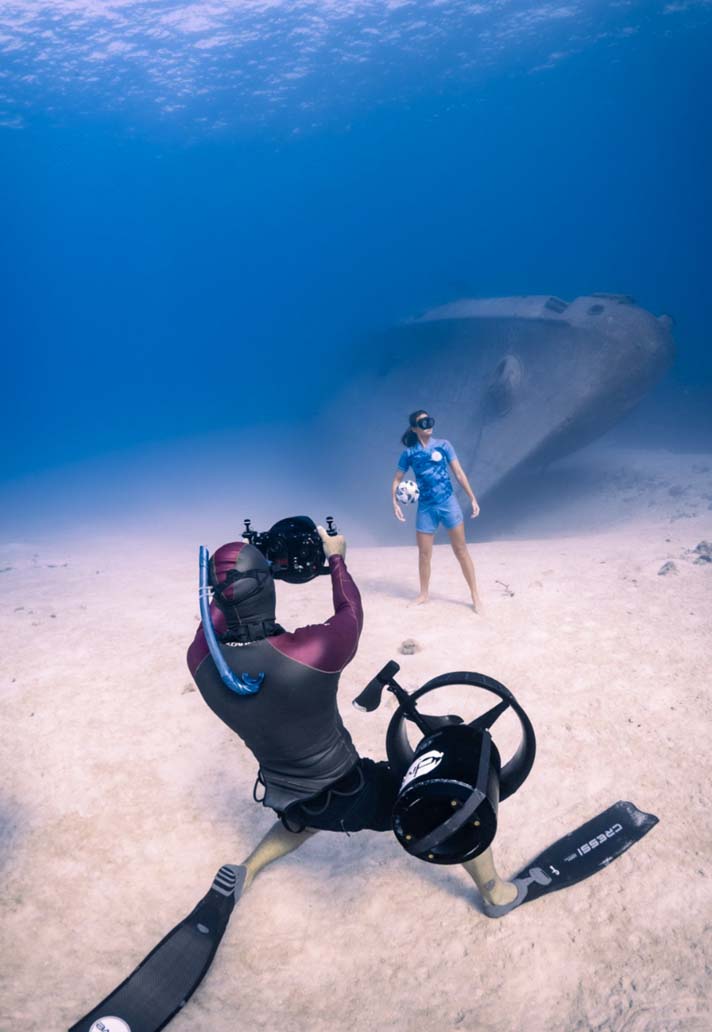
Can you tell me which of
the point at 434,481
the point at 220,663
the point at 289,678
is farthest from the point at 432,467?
the point at 220,663

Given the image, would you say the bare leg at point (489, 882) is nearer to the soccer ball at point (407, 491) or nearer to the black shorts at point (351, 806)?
the black shorts at point (351, 806)

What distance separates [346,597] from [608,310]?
38.6 ft

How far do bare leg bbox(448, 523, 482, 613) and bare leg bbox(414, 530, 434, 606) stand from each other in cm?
29

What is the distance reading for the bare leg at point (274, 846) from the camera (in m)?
2.58

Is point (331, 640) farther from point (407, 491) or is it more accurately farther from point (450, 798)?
point (407, 491)

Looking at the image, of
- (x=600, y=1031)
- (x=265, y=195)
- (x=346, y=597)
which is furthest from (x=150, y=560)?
(x=265, y=195)

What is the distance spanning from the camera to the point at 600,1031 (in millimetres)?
2047

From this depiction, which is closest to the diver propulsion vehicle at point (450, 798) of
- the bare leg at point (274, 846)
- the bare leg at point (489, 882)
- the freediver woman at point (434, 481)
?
the bare leg at point (489, 882)

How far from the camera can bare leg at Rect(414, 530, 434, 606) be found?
6.33 metres

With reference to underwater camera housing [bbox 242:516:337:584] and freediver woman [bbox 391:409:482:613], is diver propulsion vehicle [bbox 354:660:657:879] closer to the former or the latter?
underwater camera housing [bbox 242:516:337:584]

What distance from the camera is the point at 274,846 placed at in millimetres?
2623

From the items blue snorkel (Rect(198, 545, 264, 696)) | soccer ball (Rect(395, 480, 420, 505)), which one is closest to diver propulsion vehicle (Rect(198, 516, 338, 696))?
blue snorkel (Rect(198, 545, 264, 696))

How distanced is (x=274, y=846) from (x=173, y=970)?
1.88ft

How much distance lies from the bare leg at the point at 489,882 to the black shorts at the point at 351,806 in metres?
0.41
